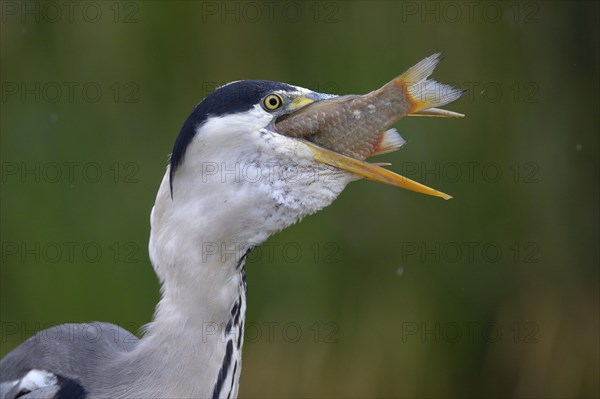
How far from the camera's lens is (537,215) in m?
4.61

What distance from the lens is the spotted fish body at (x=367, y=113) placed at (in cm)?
237

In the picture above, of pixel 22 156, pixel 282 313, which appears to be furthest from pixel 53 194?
pixel 282 313

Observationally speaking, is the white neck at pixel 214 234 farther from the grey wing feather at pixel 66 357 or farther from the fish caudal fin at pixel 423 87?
the fish caudal fin at pixel 423 87

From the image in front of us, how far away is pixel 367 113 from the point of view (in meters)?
2.39

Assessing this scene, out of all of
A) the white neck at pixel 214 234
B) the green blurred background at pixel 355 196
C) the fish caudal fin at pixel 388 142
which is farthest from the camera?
the green blurred background at pixel 355 196

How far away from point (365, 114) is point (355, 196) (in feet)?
6.73

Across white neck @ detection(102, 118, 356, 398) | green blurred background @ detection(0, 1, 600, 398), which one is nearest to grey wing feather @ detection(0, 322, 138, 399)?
white neck @ detection(102, 118, 356, 398)

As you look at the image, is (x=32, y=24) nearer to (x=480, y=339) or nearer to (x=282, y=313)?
(x=282, y=313)

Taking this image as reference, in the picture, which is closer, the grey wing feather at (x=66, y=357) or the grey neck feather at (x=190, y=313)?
the grey neck feather at (x=190, y=313)

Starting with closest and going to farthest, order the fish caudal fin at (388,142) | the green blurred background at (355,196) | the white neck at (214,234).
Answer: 1. the white neck at (214,234)
2. the fish caudal fin at (388,142)
3. the green blurred background at (355,196)

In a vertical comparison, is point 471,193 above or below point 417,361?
above

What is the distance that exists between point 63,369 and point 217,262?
0.57 metres

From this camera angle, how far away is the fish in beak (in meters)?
2.37

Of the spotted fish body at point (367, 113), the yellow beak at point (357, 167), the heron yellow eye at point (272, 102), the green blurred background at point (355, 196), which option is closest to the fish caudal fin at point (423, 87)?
the spotted fish body at point (367, 113)
